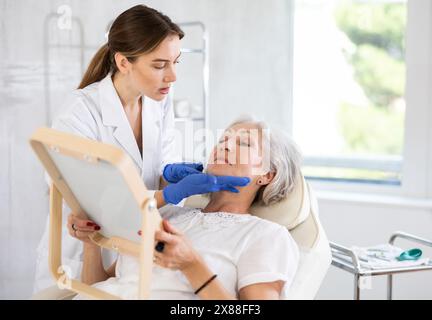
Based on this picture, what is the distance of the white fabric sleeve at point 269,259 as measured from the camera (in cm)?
156

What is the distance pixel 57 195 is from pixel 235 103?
5.95 ft

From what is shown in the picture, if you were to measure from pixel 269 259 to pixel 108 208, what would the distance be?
17.1 inches

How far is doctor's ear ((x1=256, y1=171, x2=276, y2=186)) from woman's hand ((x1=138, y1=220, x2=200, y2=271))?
458 millimetres

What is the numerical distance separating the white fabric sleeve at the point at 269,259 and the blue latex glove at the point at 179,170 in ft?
1.13

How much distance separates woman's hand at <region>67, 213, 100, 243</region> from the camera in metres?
1.59

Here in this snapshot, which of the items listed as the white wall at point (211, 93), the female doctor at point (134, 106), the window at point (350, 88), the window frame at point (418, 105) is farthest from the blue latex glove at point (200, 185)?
the window at point (350, 88)

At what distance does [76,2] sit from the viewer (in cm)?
265

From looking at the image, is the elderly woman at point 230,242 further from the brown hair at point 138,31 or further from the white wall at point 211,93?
the white wall at point 211,93

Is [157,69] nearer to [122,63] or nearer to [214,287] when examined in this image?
[122,63]

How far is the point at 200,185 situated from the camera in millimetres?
1654

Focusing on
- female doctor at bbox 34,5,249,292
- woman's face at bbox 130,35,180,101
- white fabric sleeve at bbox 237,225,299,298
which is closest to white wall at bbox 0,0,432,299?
female doctor at bbox 34,5,249,292

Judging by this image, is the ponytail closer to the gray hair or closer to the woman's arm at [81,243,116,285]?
the gray hair

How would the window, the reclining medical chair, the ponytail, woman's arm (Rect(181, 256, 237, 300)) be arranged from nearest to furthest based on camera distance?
the reclining medical chair
woman's arm (Rect(181, 256, 237, 300))
the ponytail
the window

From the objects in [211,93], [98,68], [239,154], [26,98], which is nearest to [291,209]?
[239,154]
